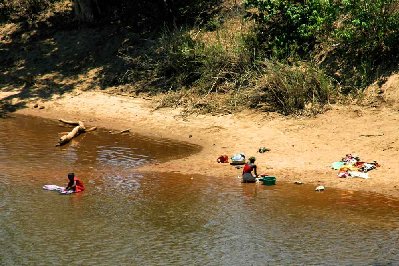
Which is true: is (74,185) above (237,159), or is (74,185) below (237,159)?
above

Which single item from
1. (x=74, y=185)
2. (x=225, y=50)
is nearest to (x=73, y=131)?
(x=74, y=185)

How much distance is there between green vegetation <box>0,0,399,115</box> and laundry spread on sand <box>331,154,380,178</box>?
3181 mm

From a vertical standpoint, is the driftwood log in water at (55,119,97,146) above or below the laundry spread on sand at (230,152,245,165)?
below

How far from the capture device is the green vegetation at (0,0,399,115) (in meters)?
18.1

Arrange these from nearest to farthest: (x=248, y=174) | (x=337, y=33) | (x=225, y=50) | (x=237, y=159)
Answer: (x=248, y=174), (x=237, y=159), (x=337, y=33), (x=225, y=50)

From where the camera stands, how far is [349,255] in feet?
33.3

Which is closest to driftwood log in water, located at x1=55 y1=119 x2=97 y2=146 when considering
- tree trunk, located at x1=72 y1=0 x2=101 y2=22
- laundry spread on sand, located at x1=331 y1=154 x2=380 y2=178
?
laundry spread on sand, located at x1=331 y1=154 x2=380 y2=178

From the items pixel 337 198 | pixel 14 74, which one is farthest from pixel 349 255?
pixel 14 74

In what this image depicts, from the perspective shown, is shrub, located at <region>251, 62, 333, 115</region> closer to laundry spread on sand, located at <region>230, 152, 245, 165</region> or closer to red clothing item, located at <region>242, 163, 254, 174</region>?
laundry spread on sand, located at <region>230, 152, 245, 165</region>

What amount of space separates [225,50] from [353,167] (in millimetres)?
7128

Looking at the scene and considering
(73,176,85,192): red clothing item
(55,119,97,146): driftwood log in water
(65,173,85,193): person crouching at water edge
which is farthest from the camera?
(55,119,97,146): driftwood log in water

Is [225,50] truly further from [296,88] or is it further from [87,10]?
[87,10]

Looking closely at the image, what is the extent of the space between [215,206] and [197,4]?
1345cm

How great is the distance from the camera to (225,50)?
20156 mm
